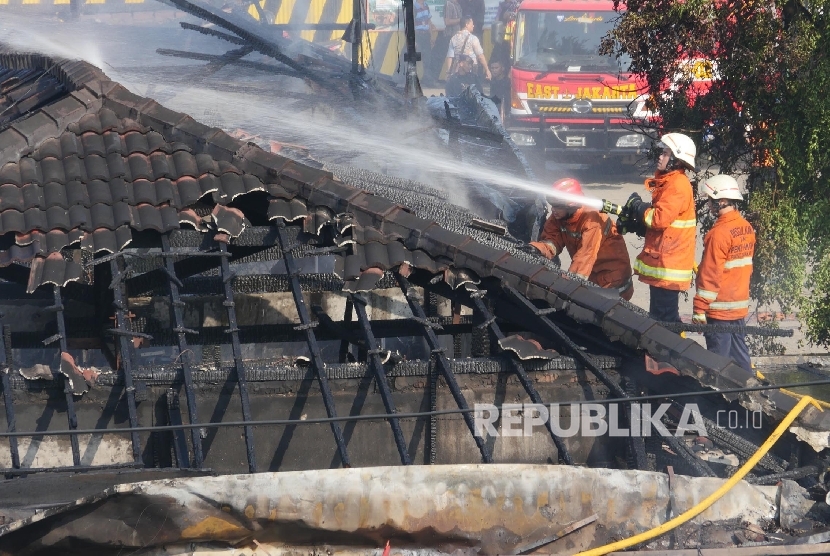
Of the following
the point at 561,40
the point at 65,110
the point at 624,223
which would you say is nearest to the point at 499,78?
the point at 561,40

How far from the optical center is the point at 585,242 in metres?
8.60

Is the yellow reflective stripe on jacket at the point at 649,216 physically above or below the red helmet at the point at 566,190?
above

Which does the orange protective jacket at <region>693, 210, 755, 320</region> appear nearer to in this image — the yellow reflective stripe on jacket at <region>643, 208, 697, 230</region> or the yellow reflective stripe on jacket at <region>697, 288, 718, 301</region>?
the yellow reflective stripe on jacket at <region>697, 288, 718, 301</region>

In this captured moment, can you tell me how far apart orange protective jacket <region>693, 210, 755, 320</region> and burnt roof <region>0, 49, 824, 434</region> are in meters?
1.23

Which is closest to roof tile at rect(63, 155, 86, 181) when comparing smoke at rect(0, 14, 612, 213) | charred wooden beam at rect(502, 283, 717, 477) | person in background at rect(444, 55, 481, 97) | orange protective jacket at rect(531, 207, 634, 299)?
charred wooden beam at rect(502, 283, 717, 477)

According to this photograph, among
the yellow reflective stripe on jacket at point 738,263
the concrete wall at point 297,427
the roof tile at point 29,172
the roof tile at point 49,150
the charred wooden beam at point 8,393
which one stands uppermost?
the roof tile at point 49,150

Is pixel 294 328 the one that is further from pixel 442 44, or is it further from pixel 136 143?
pixel 442 44

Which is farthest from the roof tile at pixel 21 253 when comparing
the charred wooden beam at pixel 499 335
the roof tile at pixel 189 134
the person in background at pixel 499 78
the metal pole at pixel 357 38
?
the person in background at pixel 499 78

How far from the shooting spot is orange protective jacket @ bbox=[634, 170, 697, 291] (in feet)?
26.1

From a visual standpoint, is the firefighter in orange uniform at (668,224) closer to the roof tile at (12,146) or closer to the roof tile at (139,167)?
the roof tile at (139,167)

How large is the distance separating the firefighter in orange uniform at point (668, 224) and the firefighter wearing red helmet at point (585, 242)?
0.39 metres

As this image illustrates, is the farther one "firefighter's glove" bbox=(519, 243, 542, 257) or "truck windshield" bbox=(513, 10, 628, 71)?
"truck windshield" bbox=(513, 10, 628, 71)

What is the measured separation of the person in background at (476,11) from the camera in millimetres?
27047

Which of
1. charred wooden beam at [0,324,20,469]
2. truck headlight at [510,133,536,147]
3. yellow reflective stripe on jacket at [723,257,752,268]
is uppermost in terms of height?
yellow reflective stripe on jacket at [723,257,752,268]
